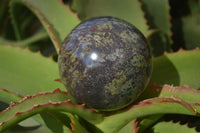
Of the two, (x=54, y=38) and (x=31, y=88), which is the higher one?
(x=54, y=38)

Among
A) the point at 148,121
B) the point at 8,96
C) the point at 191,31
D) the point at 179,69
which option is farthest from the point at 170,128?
the point at 191,31

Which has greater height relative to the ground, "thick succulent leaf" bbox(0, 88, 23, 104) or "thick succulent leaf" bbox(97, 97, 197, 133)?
"thick succulent leaf" bbox(0, 88, 23, 104)

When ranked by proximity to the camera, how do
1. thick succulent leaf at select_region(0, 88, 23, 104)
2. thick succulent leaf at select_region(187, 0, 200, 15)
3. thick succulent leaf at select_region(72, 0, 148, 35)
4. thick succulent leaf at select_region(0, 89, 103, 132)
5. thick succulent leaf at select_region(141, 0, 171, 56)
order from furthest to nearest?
thick succulent leaf at select_region(187, 0, 200, 15) < thick succulent leaf at select_region(141, 0, 171, 56) < thick succulent leaf at select_region(72, 0, 148, 35) < thick succulent leaf at select_region(0, 88, 23, 104) < thick succulent leaf at select_region(0, 89, 103, 132)

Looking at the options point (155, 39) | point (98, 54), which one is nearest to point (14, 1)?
point (155, 39)

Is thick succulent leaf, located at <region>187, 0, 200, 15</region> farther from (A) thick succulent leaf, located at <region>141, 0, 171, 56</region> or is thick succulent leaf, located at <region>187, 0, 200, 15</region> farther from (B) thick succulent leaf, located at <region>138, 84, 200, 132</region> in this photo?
(B) thick succulent leaf, located at <region>138, 84, 200, 132</region>

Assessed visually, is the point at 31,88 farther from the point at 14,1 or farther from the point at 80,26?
the point at 14,1

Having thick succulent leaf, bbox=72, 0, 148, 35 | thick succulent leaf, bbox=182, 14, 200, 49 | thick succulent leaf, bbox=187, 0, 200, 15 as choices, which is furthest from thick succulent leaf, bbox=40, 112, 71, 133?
thick succulent leaf, bbox=187, 0, 200, 15

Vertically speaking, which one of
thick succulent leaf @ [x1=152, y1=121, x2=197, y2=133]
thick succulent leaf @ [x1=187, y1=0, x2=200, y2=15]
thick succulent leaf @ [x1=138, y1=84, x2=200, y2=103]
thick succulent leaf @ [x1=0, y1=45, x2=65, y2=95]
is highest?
thick succulent leaf @ [x1=187, y1=0, x2=200, y2=15]

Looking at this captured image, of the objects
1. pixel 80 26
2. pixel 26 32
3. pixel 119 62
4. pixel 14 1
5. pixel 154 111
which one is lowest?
pixel 154 111
